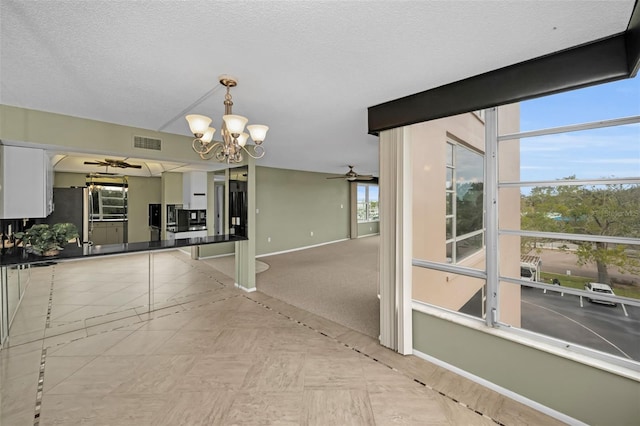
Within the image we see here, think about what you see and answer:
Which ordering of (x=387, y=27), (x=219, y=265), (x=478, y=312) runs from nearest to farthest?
1. (x=387, y=27)
2. (x=478, y=312)
3. (x=219, y=265)

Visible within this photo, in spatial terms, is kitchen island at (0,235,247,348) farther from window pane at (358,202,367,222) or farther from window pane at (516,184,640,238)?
window pane at (358,202,367,222)

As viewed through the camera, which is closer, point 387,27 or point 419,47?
point 387,27

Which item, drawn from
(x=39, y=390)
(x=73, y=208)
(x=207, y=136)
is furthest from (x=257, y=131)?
(x=73, y=208)

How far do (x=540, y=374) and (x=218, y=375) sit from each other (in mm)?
2591

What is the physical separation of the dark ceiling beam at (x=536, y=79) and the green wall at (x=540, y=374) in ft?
6.28

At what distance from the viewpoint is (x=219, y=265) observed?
627 cm

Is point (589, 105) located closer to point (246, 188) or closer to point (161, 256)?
point (246, 188)

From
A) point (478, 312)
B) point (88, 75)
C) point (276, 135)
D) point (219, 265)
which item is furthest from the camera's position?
point (219, 265)

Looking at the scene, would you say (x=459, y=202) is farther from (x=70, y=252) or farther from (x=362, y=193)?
(x=362, y=193)

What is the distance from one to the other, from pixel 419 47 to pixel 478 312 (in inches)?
92.7

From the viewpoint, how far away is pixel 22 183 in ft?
9.94

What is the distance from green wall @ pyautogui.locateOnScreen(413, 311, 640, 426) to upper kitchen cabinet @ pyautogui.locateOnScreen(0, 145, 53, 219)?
459 cm

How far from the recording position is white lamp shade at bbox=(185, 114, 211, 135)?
2092 millimetres

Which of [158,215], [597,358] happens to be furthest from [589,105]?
[158,215]
